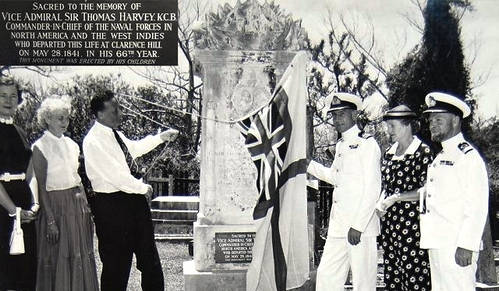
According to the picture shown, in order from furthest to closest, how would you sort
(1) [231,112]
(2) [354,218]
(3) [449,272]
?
1. (1) [231,112]
2. (2) [354,218]
3. (3) [449,272]

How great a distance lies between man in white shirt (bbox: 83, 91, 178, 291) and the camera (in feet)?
16.8

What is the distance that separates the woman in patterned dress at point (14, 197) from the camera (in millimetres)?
5039

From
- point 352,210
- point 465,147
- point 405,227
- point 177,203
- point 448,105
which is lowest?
point 177,203

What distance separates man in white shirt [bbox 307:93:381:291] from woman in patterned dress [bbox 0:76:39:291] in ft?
7.58

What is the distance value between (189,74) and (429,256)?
21.8 ft

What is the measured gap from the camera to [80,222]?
519 centimetres

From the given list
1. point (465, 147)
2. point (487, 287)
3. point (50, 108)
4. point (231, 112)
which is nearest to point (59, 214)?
point (50, 108)

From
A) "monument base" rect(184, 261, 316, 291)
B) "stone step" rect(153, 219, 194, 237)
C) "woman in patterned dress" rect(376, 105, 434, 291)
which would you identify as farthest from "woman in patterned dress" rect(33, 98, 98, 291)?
"stone step" rect(153, 219, 194, 237)

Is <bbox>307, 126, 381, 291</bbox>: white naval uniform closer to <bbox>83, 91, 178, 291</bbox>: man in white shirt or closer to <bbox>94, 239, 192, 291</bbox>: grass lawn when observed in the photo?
<bbox>83, 91, 178, 291</bbox>: man in white shirt

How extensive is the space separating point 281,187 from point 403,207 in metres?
0.94

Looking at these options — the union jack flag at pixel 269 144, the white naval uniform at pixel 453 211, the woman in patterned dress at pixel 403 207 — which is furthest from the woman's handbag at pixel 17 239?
the white naval uniform at pixel 453 211

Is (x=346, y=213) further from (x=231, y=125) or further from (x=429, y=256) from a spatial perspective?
(x=231, y=125)

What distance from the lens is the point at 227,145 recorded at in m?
5.67

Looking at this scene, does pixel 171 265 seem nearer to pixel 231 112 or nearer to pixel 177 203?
pixel 177 203
